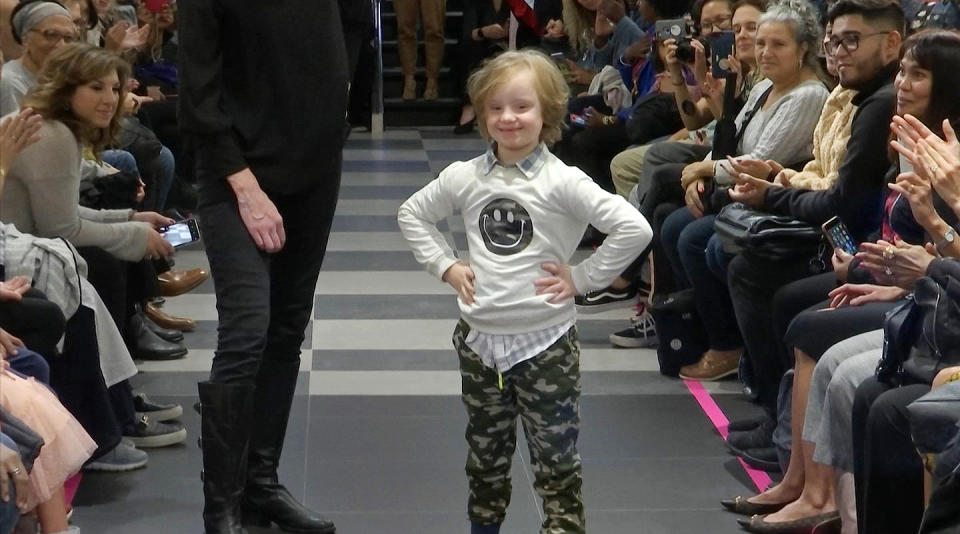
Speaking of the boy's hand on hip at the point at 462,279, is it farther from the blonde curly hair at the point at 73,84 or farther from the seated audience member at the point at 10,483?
the blonde curly hair at the point at 73,84

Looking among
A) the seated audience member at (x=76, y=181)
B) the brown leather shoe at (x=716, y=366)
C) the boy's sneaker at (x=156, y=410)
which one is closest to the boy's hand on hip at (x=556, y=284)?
the seated audience member at (x=76, y=181)

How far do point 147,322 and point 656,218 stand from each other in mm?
1966

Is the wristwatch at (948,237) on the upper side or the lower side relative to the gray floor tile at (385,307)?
upper

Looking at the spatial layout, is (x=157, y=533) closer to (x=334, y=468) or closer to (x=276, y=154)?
(x=334, y=468)

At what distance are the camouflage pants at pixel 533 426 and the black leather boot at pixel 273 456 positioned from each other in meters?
0.55

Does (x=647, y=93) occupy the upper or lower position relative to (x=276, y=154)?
lower

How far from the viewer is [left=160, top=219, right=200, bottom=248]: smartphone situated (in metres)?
4.70

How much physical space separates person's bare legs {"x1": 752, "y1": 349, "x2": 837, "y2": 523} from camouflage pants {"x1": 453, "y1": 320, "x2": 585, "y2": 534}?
2.44ft

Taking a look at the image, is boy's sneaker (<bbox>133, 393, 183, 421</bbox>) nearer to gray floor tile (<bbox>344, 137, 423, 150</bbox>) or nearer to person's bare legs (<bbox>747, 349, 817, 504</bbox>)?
person's bare legs (<bbox>747, 349, 817, 504</bbox>)

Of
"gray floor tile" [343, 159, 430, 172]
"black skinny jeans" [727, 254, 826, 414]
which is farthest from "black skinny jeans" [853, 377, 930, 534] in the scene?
"gray floor tile" [343, 159, 430, 172]

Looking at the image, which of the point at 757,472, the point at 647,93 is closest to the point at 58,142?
the point at 757,472

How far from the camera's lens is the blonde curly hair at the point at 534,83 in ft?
10.1

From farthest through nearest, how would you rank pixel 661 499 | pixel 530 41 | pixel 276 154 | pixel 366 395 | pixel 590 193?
1. pixel 530 41
2. pixel 366 395
3. pixel 661 499
4. pixel 276 154
5. pixel 590 193

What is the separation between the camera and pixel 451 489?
396 cm
